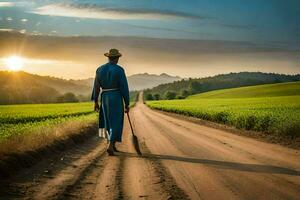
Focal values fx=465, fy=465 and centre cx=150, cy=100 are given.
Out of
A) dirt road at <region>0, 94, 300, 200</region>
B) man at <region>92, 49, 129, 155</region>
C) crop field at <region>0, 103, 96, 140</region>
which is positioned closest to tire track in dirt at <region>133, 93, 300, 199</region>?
dirt road at <region>0, 94, 300, 200</region>

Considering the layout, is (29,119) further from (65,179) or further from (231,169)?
(231,169)

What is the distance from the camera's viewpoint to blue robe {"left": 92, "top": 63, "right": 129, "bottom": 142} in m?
12.6

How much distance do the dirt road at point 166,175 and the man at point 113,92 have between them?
0.73 metres

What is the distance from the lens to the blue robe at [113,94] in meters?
12.6

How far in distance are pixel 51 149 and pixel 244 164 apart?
557cm

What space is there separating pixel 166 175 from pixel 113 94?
14.7 feet

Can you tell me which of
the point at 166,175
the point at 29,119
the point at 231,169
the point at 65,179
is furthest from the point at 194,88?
the point at 65,179

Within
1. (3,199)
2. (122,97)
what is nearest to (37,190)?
(3,199)

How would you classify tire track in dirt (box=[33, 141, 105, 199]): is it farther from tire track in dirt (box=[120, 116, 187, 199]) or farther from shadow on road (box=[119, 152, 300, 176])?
shadow on road (box=[119, 152, 300, 176])

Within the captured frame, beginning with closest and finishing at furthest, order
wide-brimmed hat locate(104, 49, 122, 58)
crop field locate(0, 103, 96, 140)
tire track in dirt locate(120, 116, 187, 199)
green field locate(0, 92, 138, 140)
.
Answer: tire track in dirt locate(120, 116, 187, 199), wide-brimmed hat locate(104, 49, 122, 58), green field locate(0, 92, 138, 140), crop field locate(0, 103, 96, 140)

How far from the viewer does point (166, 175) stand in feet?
29.0

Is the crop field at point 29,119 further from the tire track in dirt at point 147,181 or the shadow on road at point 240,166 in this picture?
the shadow on road at point 240,166

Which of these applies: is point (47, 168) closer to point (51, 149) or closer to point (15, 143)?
point (15, 143)

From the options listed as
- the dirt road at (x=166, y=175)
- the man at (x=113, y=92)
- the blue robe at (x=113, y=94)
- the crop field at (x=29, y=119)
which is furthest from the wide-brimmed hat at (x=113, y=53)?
the crop field at (x=29, y=119)
